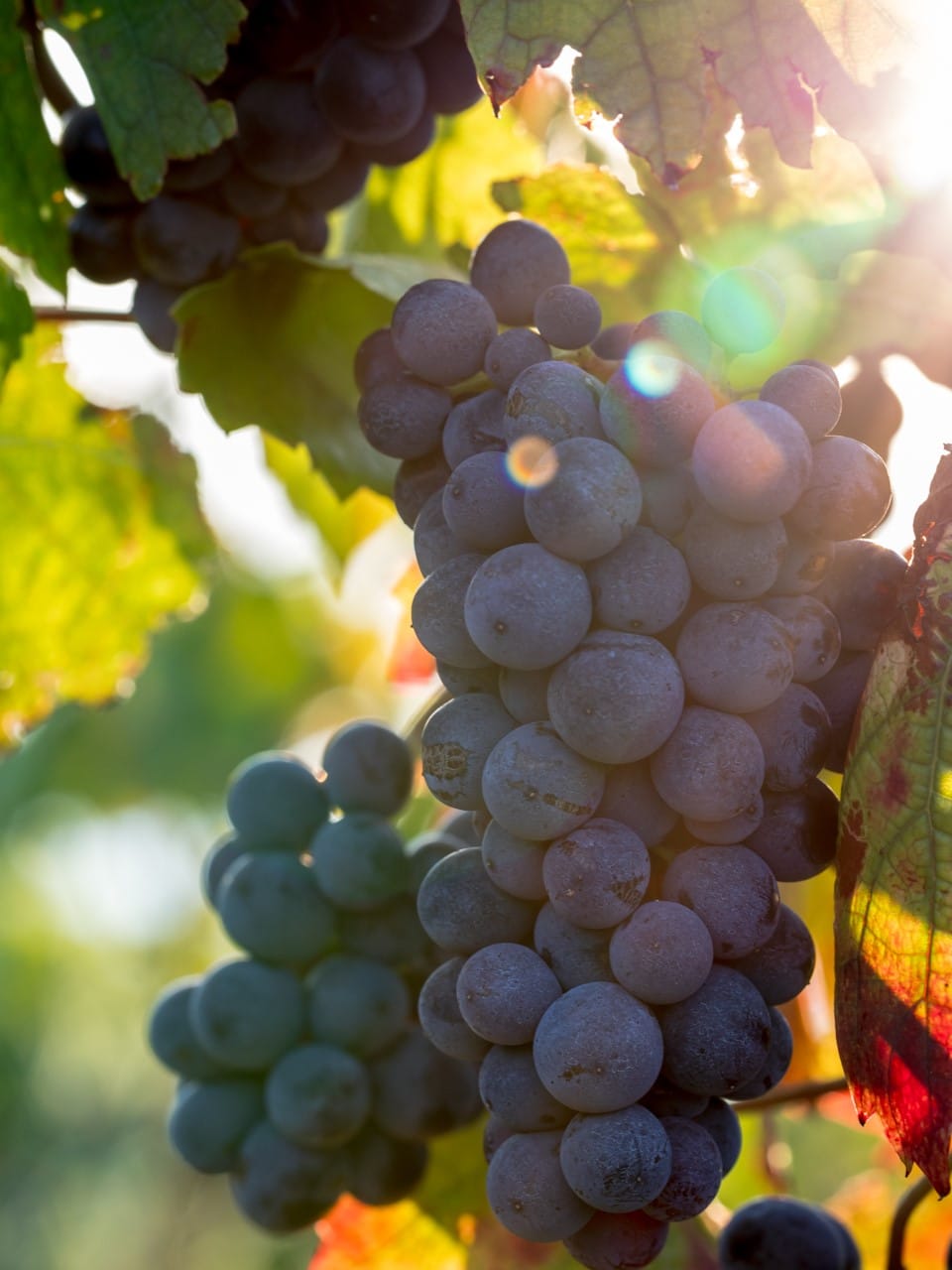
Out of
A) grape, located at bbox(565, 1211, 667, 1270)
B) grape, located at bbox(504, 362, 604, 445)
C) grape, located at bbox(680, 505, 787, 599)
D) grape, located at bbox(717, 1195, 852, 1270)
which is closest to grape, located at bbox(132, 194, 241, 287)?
grape, located at bbox(504, 362, 604, 445)

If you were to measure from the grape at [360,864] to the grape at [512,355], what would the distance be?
1.36 feet

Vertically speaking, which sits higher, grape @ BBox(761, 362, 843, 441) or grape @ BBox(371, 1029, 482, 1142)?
grape @ BBox(761, 362, 843, 441)

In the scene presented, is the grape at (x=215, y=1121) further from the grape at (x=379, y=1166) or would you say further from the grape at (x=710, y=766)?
the grape at (x=710, y=766)

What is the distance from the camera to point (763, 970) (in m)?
0.69

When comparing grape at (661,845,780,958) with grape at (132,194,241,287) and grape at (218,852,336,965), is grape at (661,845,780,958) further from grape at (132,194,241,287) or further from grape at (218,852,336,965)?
grape at (132,194,241,287)

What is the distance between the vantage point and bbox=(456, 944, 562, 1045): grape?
65cm

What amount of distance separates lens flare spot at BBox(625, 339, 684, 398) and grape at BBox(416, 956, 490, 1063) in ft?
1.11

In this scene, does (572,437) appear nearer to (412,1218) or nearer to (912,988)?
(912,988)

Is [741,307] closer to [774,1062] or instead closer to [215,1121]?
[774,1062]

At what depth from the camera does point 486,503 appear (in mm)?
656

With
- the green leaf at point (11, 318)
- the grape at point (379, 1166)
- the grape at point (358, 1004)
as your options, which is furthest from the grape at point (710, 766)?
the green leaf at point (11, 318)

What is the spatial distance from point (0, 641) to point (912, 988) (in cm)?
103

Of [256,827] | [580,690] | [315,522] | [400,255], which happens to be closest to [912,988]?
[580,690]

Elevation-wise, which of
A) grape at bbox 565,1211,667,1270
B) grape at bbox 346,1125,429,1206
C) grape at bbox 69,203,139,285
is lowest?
grape at bbox 346,1125,429,1206
